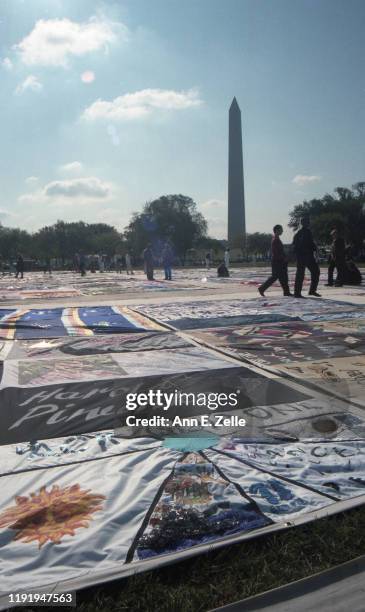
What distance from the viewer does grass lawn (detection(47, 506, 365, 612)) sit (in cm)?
168

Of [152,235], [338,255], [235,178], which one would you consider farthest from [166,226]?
[338,255]

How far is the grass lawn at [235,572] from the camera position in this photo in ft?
5.50

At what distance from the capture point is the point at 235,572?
182cm

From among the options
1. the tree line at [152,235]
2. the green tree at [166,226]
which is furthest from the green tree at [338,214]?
the green tree at [166,226]

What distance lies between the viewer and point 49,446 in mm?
2898

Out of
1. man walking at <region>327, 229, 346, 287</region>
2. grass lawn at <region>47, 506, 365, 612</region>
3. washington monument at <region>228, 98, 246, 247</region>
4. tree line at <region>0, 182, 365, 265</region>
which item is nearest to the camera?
grass lawn at <region>47, 506, 365, 612</region>

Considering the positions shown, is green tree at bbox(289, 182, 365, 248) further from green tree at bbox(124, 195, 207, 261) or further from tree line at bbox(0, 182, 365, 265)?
green tree at bbox(124, 195, 207, 261)

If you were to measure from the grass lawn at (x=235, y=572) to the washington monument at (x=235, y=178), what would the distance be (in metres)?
58.4

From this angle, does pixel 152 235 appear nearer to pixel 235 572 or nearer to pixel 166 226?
pixel 166 226

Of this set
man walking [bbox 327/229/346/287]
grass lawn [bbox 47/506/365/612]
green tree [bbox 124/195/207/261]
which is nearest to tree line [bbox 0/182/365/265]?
green tree [bbox 124/195/207/261]

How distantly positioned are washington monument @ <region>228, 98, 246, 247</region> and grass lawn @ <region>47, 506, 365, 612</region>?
192 ft

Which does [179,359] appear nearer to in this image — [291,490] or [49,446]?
[49,446]

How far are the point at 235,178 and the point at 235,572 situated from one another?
59.8 metres

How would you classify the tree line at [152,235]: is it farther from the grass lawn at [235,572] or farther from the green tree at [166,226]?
the grass lawn at [235,572]
